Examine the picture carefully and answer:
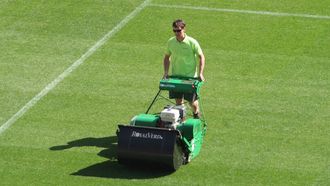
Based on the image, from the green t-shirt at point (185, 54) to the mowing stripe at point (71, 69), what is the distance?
3302mm

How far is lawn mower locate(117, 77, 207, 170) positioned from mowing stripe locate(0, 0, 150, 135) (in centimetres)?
290

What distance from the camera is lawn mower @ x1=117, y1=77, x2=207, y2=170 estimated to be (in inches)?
729

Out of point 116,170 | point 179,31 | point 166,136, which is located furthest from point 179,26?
point 116,170

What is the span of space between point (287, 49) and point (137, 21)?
3783 mm

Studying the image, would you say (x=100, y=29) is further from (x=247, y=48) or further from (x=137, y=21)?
(x=247, y=48)

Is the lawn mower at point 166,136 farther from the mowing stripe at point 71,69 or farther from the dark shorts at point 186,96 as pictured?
the mowing stripe at point 71,69

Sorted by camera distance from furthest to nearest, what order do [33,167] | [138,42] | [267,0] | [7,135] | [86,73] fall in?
[267,0]
[138,42]
[86,73]
[7,135]
[33,167]

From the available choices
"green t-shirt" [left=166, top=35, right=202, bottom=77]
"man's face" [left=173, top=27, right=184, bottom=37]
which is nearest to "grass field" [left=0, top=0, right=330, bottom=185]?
"green t-shirt" [left=166, top=35, right=202, bottom=77]

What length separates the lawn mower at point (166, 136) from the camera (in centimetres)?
1852

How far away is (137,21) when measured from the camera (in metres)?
26.0

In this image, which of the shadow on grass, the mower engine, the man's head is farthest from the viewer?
the man's head

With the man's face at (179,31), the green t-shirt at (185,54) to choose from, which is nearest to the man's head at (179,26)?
the man's face at (179,31)

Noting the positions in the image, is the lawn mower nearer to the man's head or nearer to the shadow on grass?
the shadow on grass

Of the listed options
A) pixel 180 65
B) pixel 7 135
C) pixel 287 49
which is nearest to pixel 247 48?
pixel 287 49
